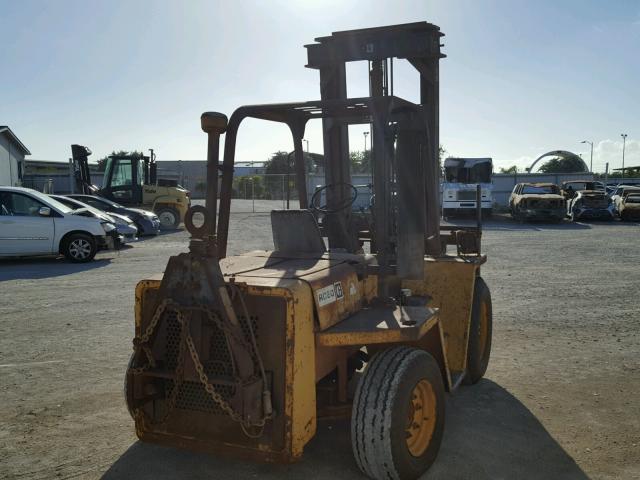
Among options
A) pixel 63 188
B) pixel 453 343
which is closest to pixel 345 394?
pixel 453 343

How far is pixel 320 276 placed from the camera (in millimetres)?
3658

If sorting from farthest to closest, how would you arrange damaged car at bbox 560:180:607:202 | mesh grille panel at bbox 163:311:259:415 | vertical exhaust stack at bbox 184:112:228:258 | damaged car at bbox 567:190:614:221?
damaged car at bbox 560:180:607:202, damaged car at bbox 567:190:614:221, mesh grille panel at bbox 163:311:259:415, vertical exhaust stack at bbox 184:112:228:258

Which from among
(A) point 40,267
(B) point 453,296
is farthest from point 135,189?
(B) point 453,296

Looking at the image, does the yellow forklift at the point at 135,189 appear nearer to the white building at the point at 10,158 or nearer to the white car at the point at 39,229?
the white car at the point at 39,229

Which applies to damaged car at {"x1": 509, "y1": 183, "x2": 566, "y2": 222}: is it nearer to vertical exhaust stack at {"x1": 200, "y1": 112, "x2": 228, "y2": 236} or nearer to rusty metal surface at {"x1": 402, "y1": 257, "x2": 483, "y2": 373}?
rusty metal surface at {"x1": 402, "y1": 257, "x2": 483, "y2": 373}

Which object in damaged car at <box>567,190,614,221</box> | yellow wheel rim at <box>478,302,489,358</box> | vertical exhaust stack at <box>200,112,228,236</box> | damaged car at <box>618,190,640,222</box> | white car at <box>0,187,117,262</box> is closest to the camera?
vertical exhaust stack at <box>200,112,228,236</box>

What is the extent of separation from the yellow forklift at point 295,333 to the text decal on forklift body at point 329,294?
0.5 inches

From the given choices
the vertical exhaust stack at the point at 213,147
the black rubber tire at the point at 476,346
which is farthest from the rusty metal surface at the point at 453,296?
the vertical exhaust stack at the point at 213,147

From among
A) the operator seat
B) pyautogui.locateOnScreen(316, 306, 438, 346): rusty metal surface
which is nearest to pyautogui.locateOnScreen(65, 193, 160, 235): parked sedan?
the operator seat

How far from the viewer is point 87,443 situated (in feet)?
14.0

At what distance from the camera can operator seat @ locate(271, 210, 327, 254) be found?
170 inches

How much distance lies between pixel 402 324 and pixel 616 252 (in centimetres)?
1315

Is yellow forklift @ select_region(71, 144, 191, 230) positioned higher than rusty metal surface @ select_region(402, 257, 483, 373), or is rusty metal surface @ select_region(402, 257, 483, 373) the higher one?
yellow forklift @ select_region(71, 144, 191, 230)

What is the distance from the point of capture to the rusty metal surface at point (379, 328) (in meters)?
3.49
